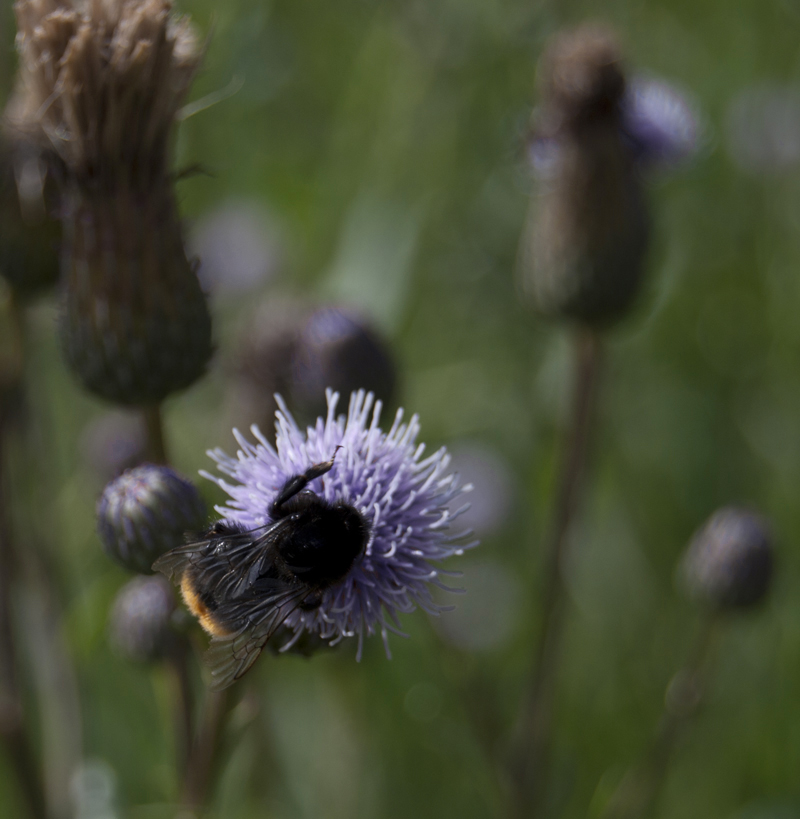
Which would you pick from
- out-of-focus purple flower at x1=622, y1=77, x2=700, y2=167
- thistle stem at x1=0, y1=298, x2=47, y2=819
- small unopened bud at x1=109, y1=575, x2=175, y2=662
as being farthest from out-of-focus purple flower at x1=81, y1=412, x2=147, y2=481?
out-of-focus purple flower at x1=622, y1=77, x2=700, y2=167

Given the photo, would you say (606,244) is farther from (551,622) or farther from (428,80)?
(428,80)

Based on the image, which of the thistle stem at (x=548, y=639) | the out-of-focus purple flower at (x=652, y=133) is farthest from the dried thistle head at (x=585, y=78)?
the thistle stem at (x=548, y=639)

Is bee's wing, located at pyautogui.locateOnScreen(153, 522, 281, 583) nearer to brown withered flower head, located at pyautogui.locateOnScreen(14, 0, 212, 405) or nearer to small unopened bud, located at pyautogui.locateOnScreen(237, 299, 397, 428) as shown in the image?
brown withered flower head, located at pyautogui.locateOnScreen(14, 0, 212, 405)

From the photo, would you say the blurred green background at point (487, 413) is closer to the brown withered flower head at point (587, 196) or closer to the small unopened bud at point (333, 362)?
the brown withered flower head at point (587, 196)

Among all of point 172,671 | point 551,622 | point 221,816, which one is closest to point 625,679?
point 551,622

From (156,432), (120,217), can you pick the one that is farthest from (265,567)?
(120,217)

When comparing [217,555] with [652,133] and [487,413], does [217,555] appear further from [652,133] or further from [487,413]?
[487,413]
